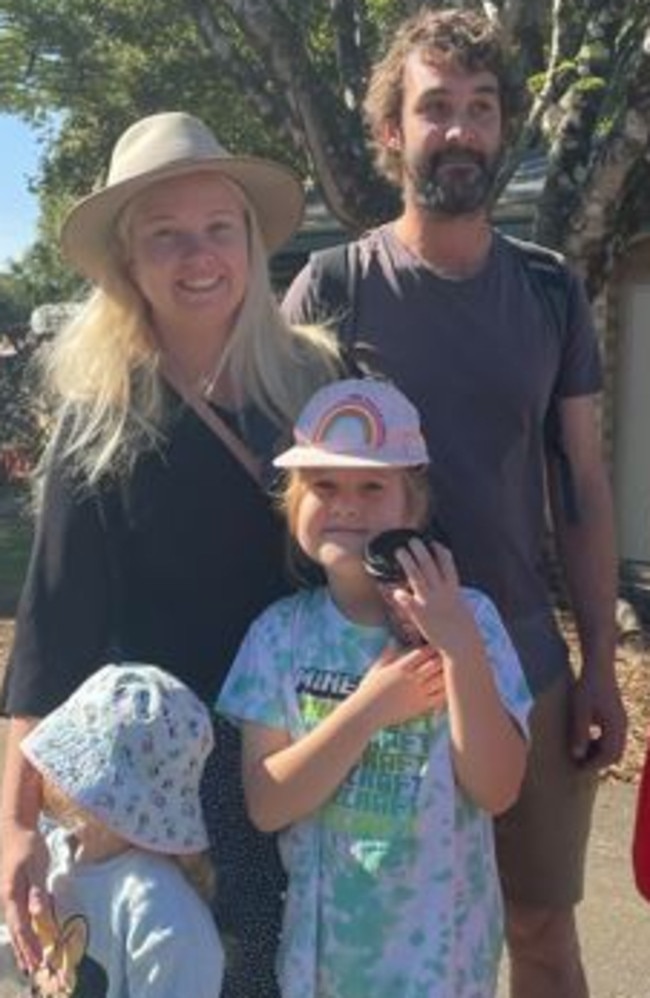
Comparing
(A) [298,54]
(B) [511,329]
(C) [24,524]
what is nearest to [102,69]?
(C) [24,524]

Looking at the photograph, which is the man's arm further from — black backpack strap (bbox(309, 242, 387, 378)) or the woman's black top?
the woman's black top

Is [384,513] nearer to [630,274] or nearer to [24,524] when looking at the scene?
[630,274]

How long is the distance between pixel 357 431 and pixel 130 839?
73 centimetres

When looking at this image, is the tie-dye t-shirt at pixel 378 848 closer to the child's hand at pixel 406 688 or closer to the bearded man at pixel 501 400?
the child's hand at pixel 406 688

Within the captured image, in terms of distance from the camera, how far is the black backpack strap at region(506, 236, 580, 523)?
3326 mm

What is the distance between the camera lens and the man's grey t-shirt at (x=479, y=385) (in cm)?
319

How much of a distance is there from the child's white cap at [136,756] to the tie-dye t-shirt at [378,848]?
8.1 inches

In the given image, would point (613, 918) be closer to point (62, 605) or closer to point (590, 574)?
point (590, 574)

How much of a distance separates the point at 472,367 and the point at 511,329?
119 millimetres

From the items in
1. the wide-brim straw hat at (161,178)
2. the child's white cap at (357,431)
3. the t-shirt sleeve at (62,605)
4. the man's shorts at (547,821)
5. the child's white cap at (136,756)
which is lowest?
the man's shorts at (547,821)

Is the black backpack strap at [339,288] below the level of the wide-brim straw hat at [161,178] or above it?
below

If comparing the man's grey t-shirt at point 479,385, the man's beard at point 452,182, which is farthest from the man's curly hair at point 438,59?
the man's grey t-shirt at point 479,385

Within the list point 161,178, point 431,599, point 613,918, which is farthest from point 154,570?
point 613,918

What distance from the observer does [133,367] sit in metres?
2.85
